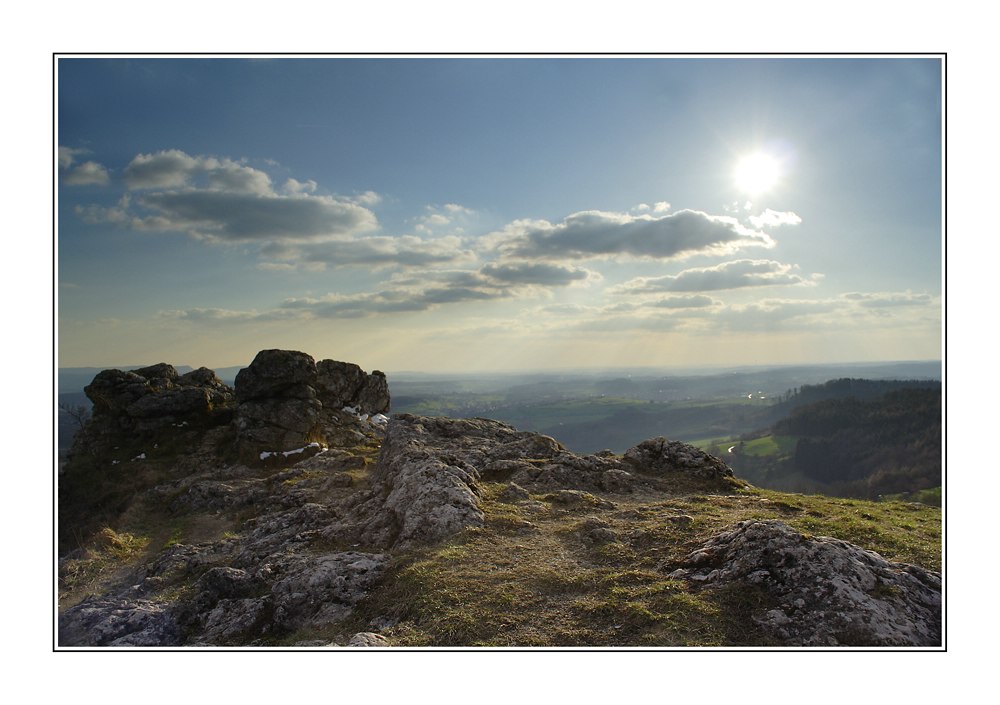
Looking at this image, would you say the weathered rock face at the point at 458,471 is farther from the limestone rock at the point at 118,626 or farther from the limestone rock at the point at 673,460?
the limestone rock at the point at 118,626

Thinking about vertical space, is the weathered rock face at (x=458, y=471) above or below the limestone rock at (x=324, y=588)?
above

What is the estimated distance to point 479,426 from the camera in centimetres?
3161

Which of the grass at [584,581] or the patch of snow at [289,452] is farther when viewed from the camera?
the patch of snow at [289,452]

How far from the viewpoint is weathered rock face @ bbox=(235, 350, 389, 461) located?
35.8 m

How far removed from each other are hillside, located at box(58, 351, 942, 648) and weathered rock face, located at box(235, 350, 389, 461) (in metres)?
3.08

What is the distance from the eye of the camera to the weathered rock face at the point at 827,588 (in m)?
10.4

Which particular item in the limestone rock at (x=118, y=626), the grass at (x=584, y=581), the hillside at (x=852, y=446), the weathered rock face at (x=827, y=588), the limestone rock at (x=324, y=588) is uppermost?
the weathered rock face at (x=827, y=588)

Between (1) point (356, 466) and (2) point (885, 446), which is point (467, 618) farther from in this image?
(2) point (885, 446)

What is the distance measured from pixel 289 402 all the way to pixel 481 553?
2841cm

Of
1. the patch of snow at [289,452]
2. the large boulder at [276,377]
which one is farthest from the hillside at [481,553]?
the large boulder at [276,377]

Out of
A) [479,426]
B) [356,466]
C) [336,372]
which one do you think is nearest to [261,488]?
[356,466]

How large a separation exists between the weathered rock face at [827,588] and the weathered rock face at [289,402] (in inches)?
1220

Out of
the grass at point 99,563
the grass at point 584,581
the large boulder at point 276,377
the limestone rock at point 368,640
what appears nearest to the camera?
the limestone rock at point 368,640
